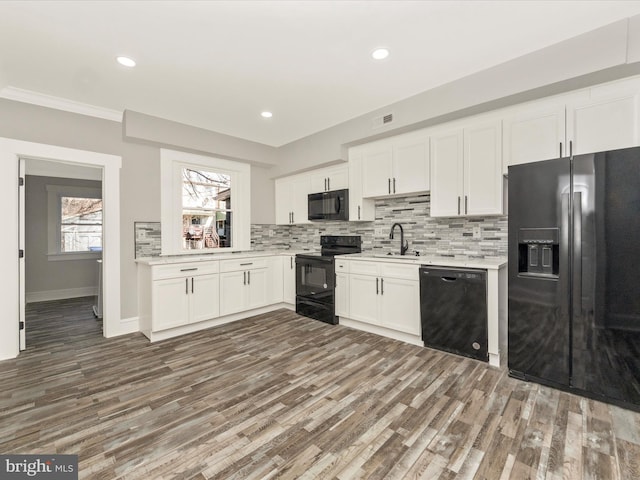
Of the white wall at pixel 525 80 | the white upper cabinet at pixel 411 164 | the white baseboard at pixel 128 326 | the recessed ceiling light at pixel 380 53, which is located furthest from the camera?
the white baseboard at pixel 128 326

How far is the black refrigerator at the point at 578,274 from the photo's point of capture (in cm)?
202

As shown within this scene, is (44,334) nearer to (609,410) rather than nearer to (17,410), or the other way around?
(17,410)

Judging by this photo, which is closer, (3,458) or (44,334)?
(3,458)

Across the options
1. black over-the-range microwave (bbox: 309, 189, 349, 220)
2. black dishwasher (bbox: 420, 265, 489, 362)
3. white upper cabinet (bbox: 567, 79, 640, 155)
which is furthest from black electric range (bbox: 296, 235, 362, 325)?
white upper cabinet (bbox: 567, 79, 640, 155)

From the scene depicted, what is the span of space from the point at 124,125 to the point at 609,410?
5303mm

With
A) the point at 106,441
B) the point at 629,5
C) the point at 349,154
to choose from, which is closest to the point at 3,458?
the point at 106,441

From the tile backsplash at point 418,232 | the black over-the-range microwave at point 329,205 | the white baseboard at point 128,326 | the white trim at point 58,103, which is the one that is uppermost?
the white trim at point 58,103

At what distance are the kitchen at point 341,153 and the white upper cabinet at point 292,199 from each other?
0.12 metres

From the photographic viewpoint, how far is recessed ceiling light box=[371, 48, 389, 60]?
2451mm

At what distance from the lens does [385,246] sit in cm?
416

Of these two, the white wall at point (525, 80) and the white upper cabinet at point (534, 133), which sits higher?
the white wall at point (525, 80)

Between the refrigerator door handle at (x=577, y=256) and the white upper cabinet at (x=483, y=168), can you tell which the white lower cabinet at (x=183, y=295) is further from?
the refrigerator door handle at (x=577, y=256)

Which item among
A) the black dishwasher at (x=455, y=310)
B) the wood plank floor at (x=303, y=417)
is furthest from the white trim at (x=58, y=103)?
the black dishwasher at (x=455, y=310)

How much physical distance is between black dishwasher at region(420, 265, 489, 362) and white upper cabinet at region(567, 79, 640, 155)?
4.40 feet
